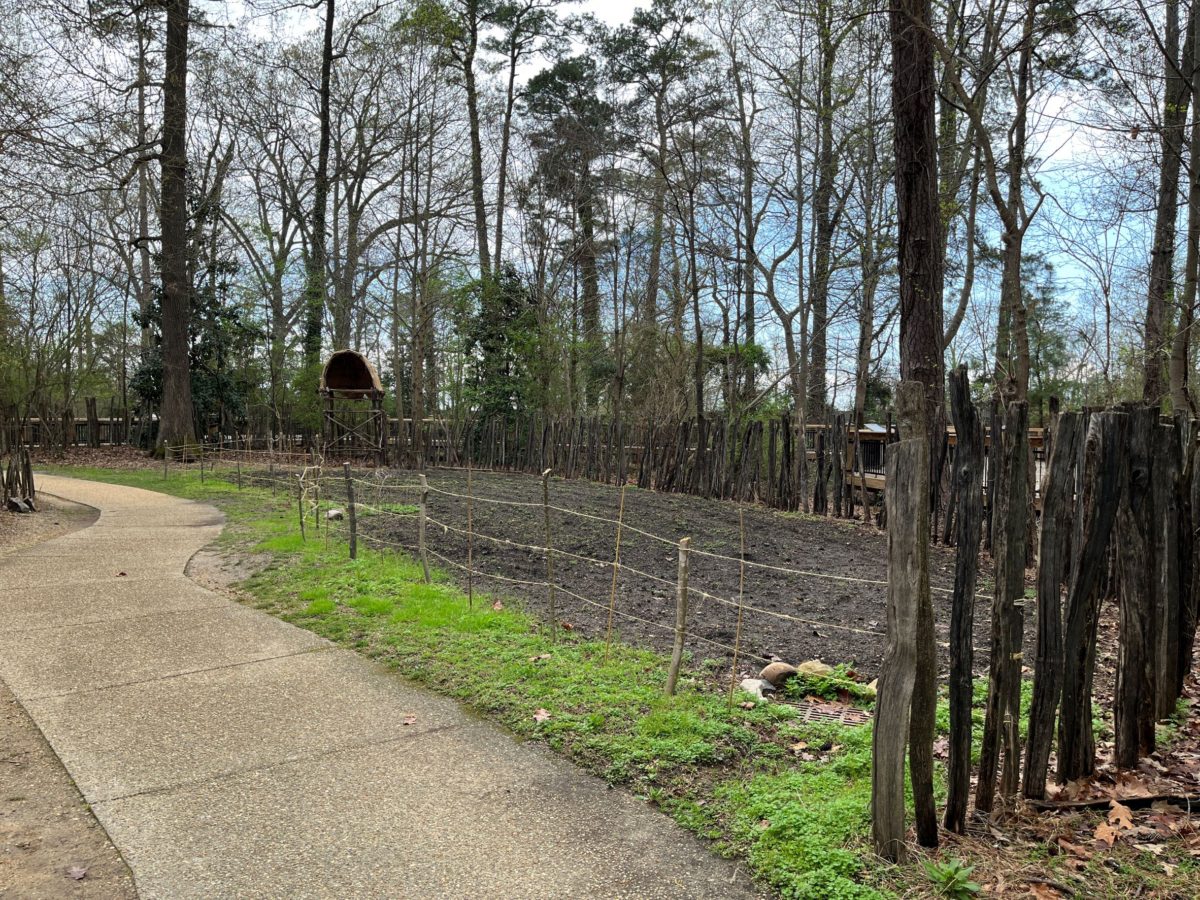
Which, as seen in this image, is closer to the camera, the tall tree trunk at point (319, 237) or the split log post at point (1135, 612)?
the split log post at point (1135, 612)

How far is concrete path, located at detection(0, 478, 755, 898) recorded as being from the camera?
254 cm

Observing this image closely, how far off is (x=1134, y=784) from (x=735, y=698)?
1.66 metres

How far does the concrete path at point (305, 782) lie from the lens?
254cm

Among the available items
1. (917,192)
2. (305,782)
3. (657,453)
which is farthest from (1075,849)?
(657,453)

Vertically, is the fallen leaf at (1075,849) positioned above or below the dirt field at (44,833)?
above

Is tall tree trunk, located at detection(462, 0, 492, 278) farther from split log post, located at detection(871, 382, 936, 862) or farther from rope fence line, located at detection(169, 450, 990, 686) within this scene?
split log post, located at detection(871, 382, 936, 862)

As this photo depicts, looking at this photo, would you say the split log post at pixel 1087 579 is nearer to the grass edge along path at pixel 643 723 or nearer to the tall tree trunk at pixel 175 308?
the grass edge along path at pixel 643 723

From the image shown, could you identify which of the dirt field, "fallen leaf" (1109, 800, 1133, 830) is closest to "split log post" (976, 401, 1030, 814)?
"fallen leaf" (1109, 800, 1133, 830)

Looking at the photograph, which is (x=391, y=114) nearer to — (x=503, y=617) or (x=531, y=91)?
(x=531, y=91)

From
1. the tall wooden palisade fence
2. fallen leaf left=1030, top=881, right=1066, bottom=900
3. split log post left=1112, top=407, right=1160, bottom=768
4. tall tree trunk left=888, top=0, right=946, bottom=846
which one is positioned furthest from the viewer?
the tall wooden palisade fence

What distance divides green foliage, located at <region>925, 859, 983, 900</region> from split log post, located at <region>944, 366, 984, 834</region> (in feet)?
0.97

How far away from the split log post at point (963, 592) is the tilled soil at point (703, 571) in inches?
41.9

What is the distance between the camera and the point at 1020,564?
2584mm

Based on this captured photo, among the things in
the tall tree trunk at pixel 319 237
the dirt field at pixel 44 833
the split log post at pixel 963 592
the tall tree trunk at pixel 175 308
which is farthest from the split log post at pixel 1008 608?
the tall tree trunk at pixel 319 237
